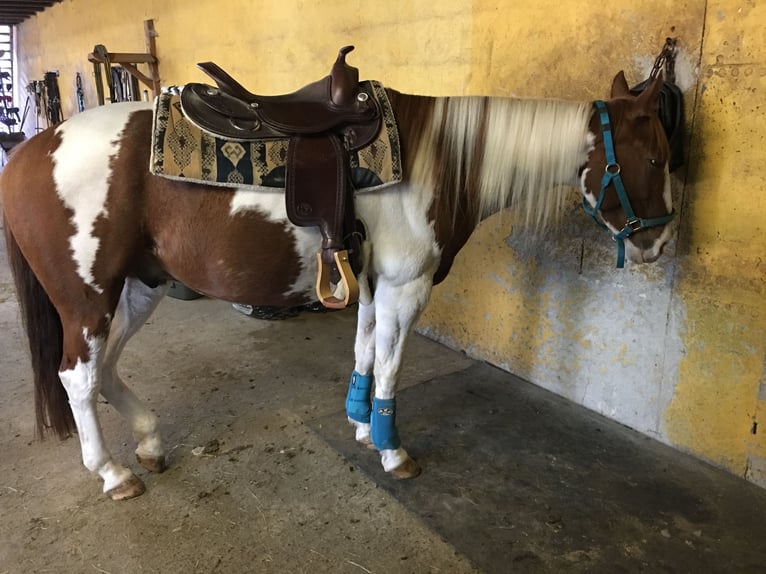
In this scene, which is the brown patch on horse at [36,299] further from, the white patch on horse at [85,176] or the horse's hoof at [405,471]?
the horse's hoof at [405,471]

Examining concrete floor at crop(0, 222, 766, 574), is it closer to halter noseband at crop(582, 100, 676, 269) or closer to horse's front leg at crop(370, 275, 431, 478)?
horse's front leg at crop(370, 275, 431, 478)

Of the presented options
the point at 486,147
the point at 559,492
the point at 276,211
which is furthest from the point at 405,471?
the point at 486,147

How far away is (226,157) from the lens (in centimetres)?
153

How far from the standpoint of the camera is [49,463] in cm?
199

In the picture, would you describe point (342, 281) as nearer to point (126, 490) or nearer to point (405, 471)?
point (405, 471)

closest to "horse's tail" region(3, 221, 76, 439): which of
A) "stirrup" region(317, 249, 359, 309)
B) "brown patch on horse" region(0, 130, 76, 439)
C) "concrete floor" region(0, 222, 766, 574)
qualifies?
"brown patch on horse" region(0, 130, 76, 439)

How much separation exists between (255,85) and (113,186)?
2.79m

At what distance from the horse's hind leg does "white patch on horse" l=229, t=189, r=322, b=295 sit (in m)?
0.56

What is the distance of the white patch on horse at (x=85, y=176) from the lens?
5.05 feet

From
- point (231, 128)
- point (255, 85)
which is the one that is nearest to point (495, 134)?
point (231, 128)

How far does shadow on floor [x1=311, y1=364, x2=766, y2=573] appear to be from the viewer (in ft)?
5.23

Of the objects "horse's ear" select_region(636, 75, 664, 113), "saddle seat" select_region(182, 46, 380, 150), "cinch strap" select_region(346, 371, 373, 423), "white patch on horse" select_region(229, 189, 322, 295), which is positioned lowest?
"cinch strap" select_region(346, 371, 373, 423)

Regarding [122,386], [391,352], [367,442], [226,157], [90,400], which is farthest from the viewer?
[367,442]

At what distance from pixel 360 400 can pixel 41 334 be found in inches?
43.1
